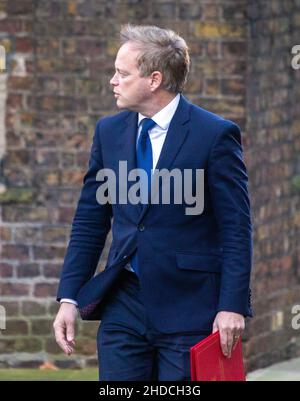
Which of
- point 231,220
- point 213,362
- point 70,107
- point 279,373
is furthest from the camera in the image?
point 279,373

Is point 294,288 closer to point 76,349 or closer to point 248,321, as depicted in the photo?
point 248,321

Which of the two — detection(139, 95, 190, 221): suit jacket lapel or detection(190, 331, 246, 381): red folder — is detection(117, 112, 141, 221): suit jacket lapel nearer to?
detection(139, 95, 190, 221): suit jacket lapel

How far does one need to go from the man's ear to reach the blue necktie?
0.45 ft

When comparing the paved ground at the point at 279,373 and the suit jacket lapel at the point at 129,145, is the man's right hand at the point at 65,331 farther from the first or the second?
the paved ground at the point at 279,373

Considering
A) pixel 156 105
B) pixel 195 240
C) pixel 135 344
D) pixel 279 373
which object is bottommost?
pixel 135 344

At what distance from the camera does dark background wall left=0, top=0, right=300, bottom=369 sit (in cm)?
841

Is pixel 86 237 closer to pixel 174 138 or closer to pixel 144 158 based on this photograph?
pixel 144 158

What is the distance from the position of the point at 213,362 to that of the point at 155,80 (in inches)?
42.5

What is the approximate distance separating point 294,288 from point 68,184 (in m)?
1.77

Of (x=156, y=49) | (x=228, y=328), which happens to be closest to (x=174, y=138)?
(x=156, y=49)

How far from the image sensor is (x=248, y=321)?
8.64 meters

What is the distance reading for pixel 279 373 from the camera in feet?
28.8

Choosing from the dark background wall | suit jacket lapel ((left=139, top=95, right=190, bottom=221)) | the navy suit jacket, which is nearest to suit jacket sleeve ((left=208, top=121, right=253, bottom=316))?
the navy suit jacket
